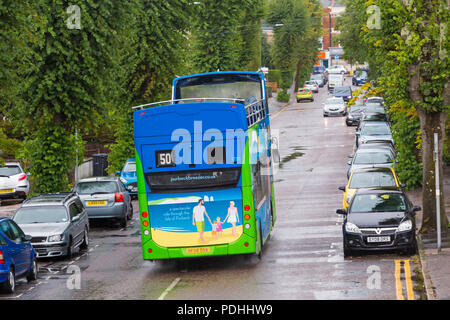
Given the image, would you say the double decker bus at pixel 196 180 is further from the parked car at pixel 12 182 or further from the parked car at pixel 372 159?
the parked car at pixel 12 182

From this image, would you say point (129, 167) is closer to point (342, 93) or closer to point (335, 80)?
point (342, 93)

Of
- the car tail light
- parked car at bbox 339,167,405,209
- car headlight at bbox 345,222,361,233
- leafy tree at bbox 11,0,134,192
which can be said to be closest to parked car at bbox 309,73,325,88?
leafy tree at bbox 11,0,134,192

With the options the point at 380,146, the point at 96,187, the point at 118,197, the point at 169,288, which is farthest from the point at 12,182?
the point at 169,288

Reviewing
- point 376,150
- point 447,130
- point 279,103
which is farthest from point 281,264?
point 279,103

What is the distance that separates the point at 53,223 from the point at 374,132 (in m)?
24.4

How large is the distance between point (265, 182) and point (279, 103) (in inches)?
2615

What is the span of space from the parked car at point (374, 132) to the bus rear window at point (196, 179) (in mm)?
23980

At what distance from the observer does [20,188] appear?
124ft

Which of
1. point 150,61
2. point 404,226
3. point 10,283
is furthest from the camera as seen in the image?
point 150,61

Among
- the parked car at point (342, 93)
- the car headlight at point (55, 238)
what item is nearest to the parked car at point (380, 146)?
the car headlight at point (55, 238)

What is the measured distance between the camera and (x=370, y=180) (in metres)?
26.2

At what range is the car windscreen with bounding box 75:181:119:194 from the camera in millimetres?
29062

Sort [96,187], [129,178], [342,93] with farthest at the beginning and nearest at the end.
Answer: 1. [342,93]
2. [129,178]
3. [96,187]
